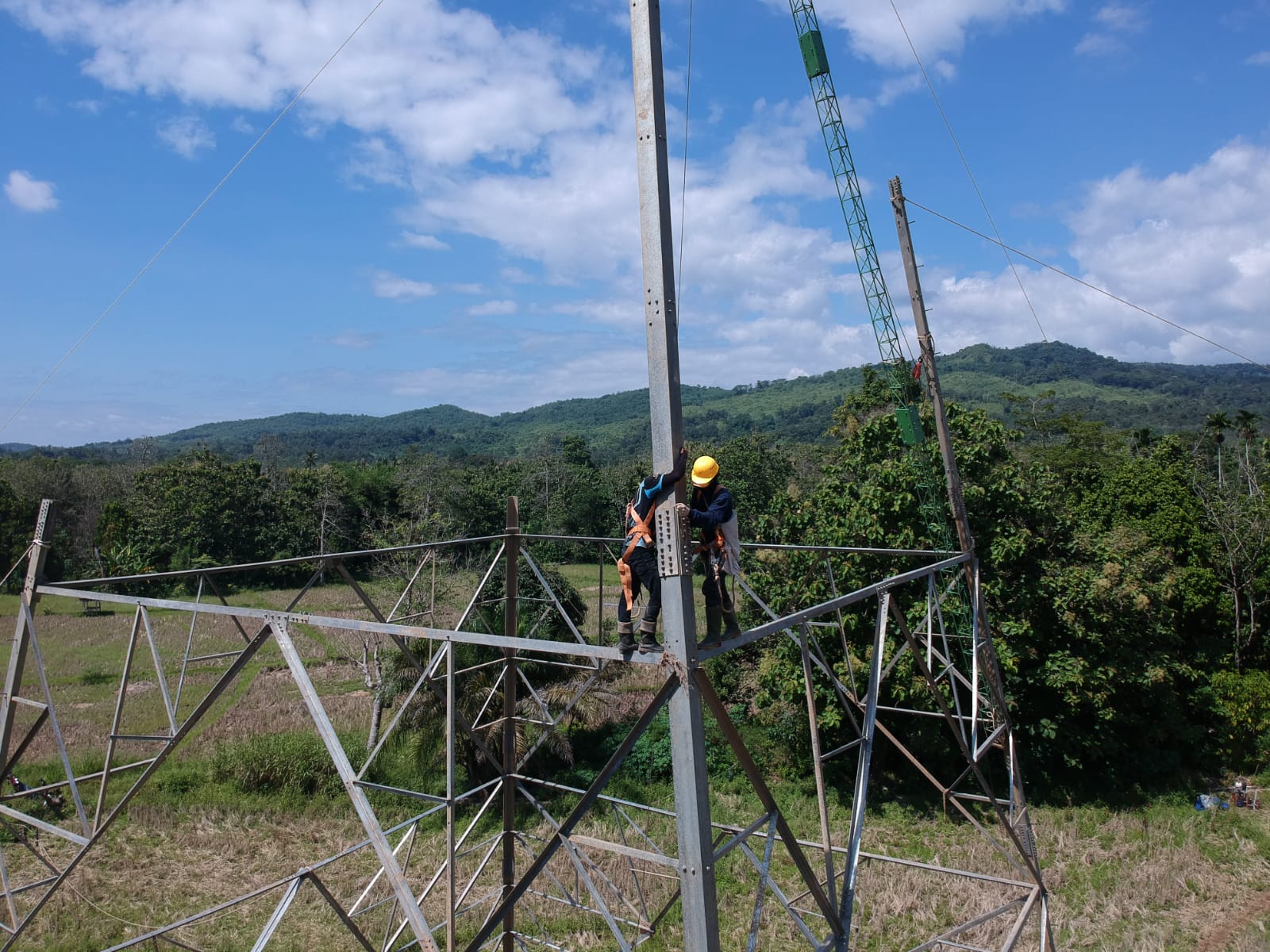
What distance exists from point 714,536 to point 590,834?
16.0m

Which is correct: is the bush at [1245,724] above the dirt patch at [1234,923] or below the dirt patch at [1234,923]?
above

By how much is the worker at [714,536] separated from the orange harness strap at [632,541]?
419 millimetres

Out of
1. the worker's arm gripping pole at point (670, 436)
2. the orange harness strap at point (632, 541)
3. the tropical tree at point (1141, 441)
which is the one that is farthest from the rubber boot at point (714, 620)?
the tropical tree at point (1141, 441)

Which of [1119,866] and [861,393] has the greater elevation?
[861,393]

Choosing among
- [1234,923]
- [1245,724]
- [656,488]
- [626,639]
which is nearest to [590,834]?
[1234,923]

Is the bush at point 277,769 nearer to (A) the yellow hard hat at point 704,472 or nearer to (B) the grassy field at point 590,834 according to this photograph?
(B) the grassy field at point 590,834

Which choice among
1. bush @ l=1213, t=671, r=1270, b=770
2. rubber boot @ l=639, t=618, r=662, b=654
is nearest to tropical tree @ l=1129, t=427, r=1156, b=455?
bush @ l=1213, t=671, r=1270, b=770

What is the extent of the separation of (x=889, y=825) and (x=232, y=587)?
119 feet

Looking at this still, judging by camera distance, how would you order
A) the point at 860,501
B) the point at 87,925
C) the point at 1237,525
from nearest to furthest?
the point at 87,925 → the point at 860,501 → the point at 1237,525

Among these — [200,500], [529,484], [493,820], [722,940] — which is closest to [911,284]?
[722,940]

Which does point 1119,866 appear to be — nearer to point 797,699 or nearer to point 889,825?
point 889,825

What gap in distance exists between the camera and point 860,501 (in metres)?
21.4

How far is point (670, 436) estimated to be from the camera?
18.5ft

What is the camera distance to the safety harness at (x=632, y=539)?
6266 millimetres
